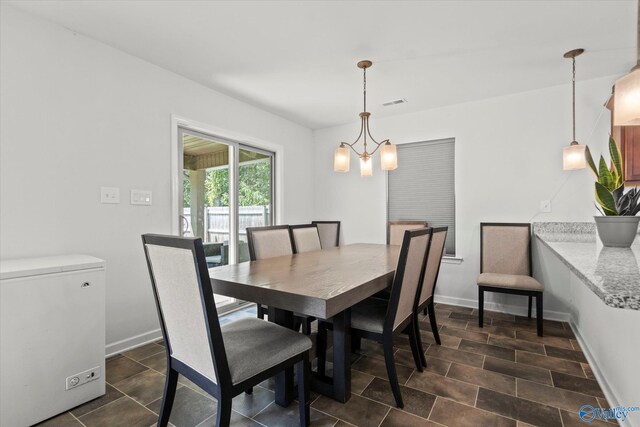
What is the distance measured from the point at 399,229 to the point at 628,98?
7.82ft

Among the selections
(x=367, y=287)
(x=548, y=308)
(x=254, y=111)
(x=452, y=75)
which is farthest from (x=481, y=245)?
(x=254, y=111)

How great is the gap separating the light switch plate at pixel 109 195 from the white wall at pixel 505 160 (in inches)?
117

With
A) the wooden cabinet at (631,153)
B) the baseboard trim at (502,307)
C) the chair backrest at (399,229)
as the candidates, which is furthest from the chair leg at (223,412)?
the wooden cabinet at (631,153)

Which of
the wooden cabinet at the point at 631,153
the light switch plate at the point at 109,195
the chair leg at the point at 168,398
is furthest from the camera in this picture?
the wooden cabinet at the point at 631,153

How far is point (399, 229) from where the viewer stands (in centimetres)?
353

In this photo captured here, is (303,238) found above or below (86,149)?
below

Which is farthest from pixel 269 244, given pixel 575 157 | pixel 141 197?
pixel 575 157

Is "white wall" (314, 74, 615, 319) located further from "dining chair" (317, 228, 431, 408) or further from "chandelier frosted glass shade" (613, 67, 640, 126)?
"chandelier frosted glass shade" (613, 67, 640, 126)

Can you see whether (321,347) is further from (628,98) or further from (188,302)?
(628,98)

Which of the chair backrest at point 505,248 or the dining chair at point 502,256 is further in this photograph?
the chair backrest at point 505,248

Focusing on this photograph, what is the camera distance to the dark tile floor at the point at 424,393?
5.29ft

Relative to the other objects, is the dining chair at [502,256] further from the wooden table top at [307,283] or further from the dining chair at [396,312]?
the wooden table top at [307,283]

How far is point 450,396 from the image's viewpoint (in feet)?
5.93

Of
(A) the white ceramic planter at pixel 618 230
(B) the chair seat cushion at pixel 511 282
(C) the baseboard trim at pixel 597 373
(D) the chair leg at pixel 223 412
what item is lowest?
(C) the baseboard trim at pixel 597 373
